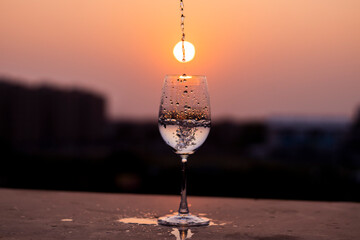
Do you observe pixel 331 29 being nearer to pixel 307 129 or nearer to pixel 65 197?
pixel 307 129

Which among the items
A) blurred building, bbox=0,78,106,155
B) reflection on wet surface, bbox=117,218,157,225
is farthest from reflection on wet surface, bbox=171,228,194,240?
blurred building, bbox=0,78,106,155

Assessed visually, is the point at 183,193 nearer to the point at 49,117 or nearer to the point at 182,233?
the point at 182,233

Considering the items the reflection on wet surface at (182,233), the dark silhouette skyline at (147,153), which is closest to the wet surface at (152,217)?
the reflection on wet surface at (182,233)

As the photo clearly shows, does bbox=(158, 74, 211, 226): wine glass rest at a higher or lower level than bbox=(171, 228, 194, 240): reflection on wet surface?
higher

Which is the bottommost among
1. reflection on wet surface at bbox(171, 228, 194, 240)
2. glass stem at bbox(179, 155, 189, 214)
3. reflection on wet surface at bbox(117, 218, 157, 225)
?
reflection on wet surface at bbox(171, 228, 194, 240)

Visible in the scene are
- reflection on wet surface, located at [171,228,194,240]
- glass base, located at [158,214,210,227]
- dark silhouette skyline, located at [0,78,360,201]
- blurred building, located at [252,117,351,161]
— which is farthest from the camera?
blurred building, located at [252,117,351,161]

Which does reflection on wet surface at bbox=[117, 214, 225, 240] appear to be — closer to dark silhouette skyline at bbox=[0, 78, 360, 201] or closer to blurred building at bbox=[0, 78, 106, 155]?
dark silhouette skyline at bbox=[0, 78, 360, 201]

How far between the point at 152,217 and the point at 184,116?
0.28 metres

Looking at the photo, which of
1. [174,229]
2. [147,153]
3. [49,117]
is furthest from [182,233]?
Answer: [49,117]

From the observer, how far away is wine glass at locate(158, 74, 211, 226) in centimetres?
144

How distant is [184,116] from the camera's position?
1437 millimetres

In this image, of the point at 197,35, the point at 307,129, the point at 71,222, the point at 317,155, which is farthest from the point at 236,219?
the point at 307,129

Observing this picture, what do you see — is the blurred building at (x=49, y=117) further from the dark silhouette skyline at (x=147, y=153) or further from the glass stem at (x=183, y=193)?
the glass stem at (x=183, y=193)

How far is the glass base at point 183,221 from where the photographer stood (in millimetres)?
1375
